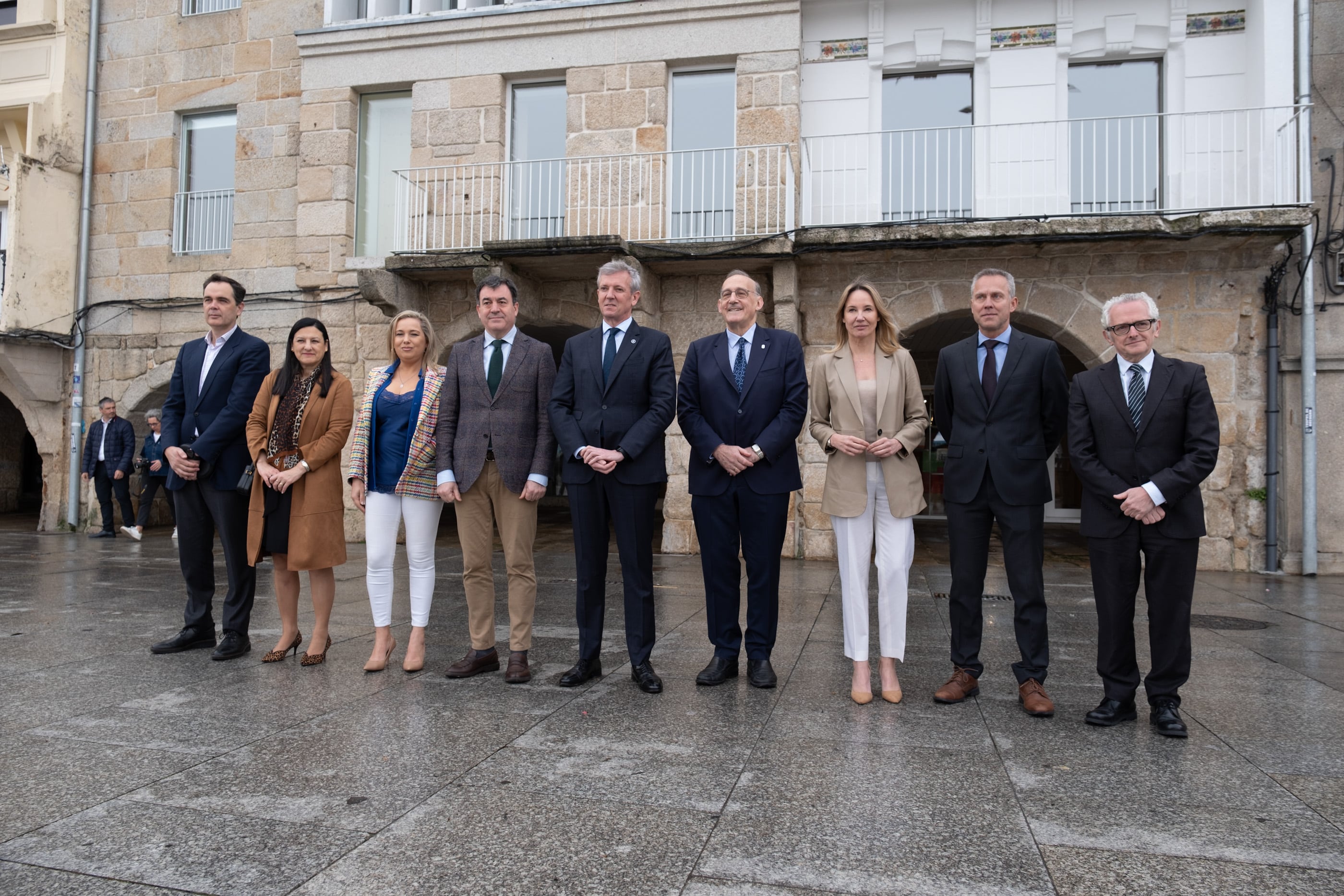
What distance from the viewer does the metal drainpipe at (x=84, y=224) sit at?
1238 centimetres

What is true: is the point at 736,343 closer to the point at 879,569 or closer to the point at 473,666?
the point at 879,569

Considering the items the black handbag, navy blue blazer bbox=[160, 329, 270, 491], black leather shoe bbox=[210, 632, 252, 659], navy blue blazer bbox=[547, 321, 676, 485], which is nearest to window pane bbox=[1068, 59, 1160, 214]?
navy blue blazer bbox=[547, 321, 676, 485]

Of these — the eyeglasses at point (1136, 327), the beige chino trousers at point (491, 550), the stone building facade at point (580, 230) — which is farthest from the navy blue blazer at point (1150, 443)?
the stone building facade at point (580, 230)

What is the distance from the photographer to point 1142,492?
3379 mm

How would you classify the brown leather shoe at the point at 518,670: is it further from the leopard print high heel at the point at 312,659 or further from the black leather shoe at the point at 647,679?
the leopard print high heel at the point at 312,659

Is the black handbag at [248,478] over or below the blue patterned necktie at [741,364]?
below

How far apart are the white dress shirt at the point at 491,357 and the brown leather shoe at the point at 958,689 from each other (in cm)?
193

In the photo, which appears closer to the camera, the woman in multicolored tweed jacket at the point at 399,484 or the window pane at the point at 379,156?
the woman in multicolored tweed jacket at the point at 399,484

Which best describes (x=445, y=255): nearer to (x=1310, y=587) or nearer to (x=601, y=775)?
(x=601, y=775)

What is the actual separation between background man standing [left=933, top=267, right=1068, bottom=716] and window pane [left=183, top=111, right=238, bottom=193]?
454 inches

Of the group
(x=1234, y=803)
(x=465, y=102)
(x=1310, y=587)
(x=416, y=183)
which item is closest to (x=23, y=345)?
(x=416, y=183)

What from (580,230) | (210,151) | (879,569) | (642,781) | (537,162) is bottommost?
(642,781)

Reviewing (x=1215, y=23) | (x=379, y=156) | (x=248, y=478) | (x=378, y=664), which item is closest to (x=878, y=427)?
(x=378, y=664)

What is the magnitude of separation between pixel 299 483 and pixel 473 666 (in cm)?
127
